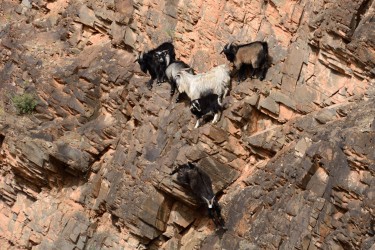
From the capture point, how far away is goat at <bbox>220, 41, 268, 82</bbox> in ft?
76.3

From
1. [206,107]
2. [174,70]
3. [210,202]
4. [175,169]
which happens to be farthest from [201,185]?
[174,70]

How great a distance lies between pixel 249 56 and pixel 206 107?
1361 mm

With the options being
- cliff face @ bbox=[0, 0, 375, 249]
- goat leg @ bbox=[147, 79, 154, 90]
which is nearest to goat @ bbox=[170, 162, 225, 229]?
cliff face @ bbox=[0, 0, 375, 249]

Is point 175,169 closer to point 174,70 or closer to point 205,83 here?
point 205,83

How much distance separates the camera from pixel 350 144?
2052 cm

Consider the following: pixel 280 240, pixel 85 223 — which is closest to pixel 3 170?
pixel 85 223

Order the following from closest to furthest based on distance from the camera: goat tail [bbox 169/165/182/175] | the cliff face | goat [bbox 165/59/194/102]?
the cliff face < goat tail [bbox 169/165/182/175] < goat [bbox 165/59/194/102]

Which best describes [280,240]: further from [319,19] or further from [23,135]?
[23,135]

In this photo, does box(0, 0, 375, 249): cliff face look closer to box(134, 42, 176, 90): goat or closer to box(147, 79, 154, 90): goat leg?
box(147, 79, 154, 90): goat leg

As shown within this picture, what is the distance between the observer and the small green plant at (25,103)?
27.0 metres

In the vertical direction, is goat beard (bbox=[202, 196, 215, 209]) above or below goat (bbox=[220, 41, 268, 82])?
below

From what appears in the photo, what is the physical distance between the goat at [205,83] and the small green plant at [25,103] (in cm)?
432

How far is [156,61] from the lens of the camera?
24969 mm

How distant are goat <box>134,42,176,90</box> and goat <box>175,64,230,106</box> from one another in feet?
2.42
